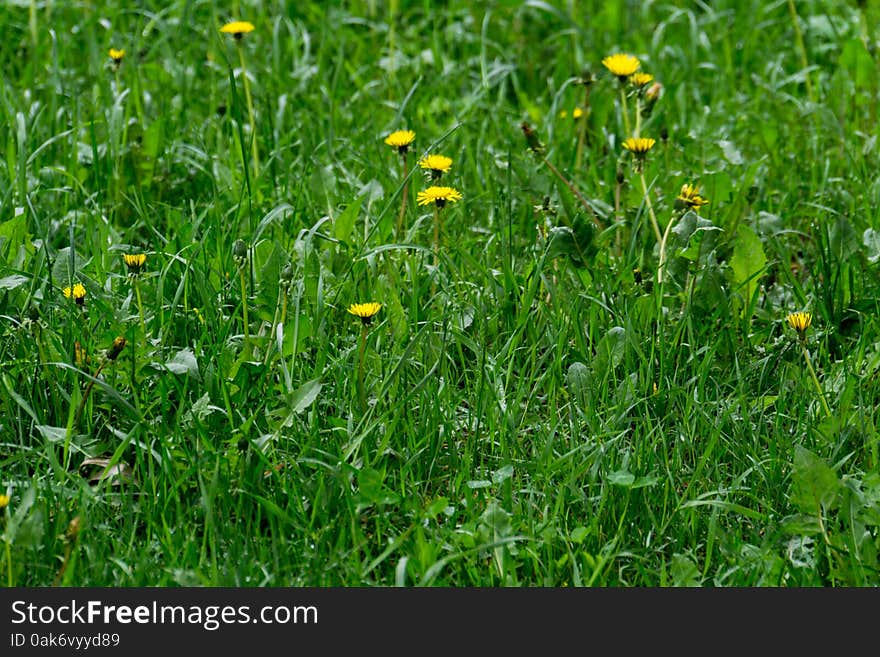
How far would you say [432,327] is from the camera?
9.11ft

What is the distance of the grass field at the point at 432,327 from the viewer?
2207 mm

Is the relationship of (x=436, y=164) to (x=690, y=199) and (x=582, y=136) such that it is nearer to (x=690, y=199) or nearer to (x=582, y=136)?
(x=690, y=199)

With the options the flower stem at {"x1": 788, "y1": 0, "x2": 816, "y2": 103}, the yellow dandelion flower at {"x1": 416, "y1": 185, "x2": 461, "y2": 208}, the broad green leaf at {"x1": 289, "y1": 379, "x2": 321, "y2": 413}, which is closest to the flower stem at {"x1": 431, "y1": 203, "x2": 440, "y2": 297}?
the yellow dandelion flower at {"x1": 416, "y1": 185, "x2": 461, "y2": 208}

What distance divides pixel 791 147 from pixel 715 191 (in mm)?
583

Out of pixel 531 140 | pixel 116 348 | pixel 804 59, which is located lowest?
pixel 116 348

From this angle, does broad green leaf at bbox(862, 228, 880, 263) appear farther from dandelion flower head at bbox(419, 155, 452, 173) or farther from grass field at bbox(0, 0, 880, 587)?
dandelion flower head at bbox(419, 155, 452, 173)

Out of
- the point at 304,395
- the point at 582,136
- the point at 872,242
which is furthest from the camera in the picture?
the point at 582,136

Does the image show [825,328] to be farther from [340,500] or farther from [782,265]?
[340,500]

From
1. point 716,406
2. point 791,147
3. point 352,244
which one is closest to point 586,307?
point 716,406

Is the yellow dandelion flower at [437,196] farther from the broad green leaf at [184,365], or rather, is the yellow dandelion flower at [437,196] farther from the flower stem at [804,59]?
the flower stem at [804,59]

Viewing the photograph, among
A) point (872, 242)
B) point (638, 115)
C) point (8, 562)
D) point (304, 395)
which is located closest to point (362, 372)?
point (304, 395)

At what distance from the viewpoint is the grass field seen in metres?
2.21

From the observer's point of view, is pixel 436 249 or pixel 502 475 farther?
pixel 436 249

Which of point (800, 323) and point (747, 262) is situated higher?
point (747, 262)
